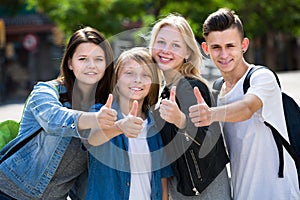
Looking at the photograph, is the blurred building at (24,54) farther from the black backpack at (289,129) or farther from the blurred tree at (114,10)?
the black backpack at (289,129)

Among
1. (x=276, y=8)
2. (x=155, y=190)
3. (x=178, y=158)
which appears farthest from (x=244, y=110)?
(x=276, y=8)

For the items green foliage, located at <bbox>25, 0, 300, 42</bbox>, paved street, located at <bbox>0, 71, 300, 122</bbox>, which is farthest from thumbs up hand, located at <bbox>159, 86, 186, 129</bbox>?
green foliage, located at <bbox>25, 0, 300, 42</bbox>

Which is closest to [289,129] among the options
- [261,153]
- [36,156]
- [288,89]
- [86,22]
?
[261,153]

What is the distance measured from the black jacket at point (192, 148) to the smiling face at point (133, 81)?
184 mm

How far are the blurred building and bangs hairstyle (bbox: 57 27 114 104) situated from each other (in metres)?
22.6

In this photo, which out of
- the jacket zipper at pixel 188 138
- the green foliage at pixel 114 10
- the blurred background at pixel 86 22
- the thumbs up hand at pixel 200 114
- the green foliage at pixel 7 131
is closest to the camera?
the thumbs up hand at pixel 200 114

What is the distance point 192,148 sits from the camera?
2.64m

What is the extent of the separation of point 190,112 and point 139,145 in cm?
49

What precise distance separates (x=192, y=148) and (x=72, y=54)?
86cm

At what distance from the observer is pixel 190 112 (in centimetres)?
243

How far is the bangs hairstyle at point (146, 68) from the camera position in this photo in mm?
2859

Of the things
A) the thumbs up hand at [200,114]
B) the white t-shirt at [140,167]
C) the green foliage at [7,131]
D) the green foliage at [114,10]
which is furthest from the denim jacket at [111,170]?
the green foliage at [114,10]

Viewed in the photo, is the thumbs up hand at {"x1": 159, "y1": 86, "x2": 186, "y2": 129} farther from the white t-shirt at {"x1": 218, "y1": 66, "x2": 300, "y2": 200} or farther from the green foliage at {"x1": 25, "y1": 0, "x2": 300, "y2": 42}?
the green foliage at {"x1": 25, "y1": 0, "x2": 300, "y2": 42}

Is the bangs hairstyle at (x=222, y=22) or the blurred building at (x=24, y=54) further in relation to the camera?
the blurred building at (x=24, y=54)
